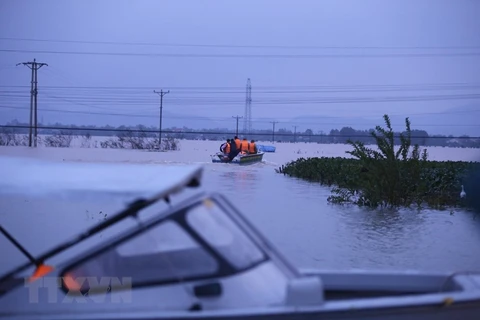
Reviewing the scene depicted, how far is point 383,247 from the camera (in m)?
11.8

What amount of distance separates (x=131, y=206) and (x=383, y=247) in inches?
337

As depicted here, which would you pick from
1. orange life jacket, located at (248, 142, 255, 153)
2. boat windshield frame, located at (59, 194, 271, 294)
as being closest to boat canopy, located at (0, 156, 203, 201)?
boat windshield frame, located at (59, 194, 271, 294)

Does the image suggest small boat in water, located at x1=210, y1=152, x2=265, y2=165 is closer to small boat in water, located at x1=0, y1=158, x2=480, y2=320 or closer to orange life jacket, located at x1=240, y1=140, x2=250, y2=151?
orange life jacket, located at x1=240, y1=140, x2=250, y2=151

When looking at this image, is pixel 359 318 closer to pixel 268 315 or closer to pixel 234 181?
pixel 268 315

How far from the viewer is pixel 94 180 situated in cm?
436

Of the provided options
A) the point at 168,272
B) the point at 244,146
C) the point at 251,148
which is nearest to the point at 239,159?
the point at 244,146

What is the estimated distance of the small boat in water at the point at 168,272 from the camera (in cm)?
410

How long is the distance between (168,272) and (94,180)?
82 cm

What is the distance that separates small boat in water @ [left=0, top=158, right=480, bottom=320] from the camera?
4098mm

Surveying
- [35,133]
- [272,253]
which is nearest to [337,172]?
[272,253]

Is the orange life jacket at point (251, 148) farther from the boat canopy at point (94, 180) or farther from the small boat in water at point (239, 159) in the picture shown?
the boat canopy at point (94, 180)

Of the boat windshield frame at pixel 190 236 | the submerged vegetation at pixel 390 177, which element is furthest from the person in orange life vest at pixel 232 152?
the boat windshield frame at pixel 190 236

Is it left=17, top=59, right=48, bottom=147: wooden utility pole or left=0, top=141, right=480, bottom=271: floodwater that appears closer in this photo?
left=0, top=141, right=480, bottom=271: floodwater

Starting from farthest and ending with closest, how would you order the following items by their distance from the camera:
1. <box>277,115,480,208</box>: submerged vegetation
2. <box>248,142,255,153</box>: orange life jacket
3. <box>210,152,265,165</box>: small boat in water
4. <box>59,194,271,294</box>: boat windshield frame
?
<box>248,142,255,153</box>: orange life jacket → <box>210,152,265,165</box>: small boat in water → <box>277,115,480,208</box>: submerged vegetation → <box>59,194,271,294</box>: boat windshield frame
